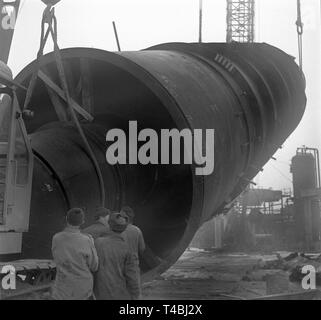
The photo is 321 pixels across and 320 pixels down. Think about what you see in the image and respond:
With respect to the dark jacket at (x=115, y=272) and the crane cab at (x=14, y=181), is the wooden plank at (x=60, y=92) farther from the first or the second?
the dark jacket at (x=115, y=272)

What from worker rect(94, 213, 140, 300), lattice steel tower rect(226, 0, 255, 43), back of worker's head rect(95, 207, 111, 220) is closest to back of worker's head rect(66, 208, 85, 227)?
worker rect(94, 213, 140, 300)

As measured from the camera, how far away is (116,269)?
319 centimetres

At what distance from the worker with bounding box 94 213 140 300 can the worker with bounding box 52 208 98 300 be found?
7 centimetres

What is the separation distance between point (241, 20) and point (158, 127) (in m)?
19.9

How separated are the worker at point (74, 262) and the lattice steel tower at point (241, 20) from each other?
20.1 m

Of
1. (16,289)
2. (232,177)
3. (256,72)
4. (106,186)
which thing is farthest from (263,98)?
(16,289)

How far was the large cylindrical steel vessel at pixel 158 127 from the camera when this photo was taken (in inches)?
144

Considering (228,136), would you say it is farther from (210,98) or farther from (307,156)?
(307,156)

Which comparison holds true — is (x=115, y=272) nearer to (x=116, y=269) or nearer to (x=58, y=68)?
(x=116, y=269)

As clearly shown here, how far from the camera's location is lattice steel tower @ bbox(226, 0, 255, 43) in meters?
22.4

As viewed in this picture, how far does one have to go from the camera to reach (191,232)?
12.0 feet

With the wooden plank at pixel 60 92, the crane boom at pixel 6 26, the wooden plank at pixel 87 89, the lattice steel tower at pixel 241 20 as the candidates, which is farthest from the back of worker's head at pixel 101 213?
the lattice steel tower at pixel 241 20

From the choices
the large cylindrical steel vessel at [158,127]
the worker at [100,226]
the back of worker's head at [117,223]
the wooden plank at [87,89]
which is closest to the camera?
the back of worker's head at [117,223]
